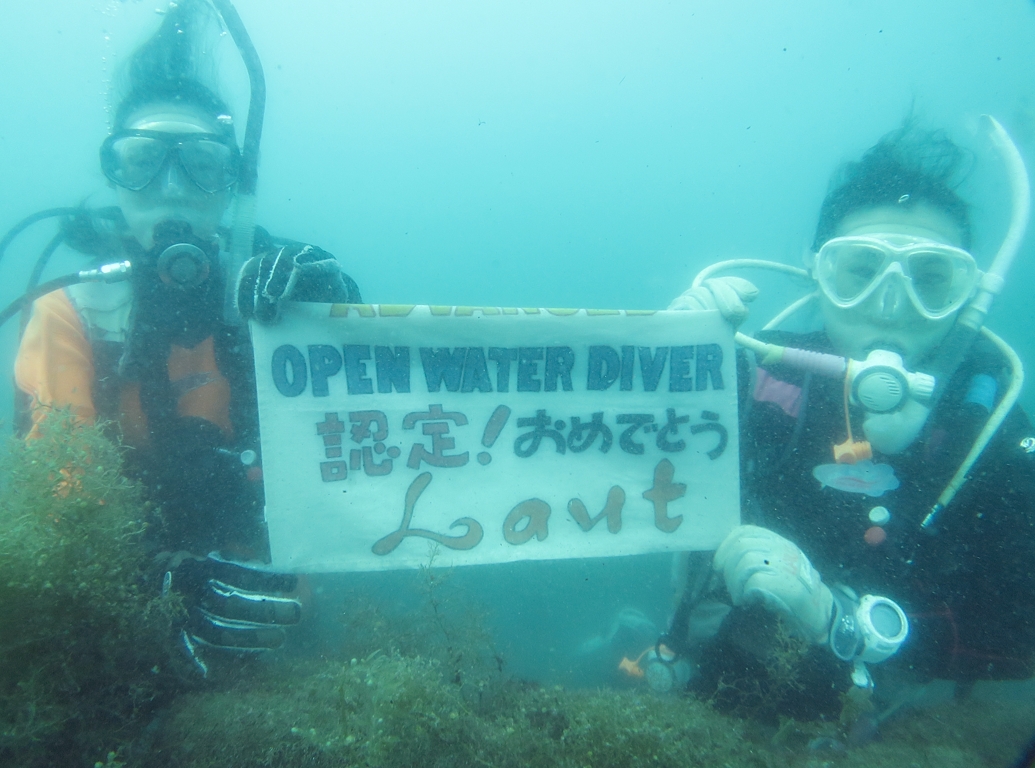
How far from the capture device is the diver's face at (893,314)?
3.06 meters

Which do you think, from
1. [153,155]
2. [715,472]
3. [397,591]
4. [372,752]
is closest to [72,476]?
[372,752]

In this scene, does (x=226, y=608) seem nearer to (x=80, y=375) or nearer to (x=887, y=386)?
(x=80, y=375)

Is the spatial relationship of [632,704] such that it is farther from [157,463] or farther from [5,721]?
[157,463]

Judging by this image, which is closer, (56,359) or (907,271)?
(56,359)

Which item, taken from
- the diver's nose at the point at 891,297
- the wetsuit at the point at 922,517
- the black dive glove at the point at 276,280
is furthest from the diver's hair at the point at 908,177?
the black dive glove at the point at 276,280

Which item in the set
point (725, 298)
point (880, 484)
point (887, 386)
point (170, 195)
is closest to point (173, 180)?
point (170, 195)

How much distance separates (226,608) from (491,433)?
5.04 ft

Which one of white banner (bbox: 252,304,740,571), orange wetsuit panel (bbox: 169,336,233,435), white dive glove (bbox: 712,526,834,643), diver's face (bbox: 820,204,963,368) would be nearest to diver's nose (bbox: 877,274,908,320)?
diver's face (bbox: 820,204,963,368)

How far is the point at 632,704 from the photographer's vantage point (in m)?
2.29

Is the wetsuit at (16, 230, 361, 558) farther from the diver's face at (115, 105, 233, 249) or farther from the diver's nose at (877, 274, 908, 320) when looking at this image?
the diver's nose at (877, 274, 908, 320)

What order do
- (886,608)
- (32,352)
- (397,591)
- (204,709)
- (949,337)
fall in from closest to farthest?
1. (204,709)
2. (886,608)
3. (32,352)
4. (949,337)
5. (397,591)

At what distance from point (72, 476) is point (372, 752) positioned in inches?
65.7

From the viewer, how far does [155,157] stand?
321cm

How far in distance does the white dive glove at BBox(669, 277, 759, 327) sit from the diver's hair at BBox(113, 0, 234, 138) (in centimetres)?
326
